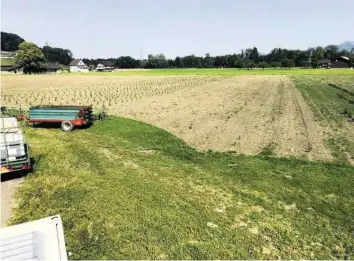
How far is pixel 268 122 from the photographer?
2289cm

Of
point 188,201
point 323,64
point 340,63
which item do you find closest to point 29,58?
point 188,201

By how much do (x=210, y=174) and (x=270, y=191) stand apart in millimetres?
2575

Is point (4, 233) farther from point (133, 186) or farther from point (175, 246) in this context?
point (133, 186)

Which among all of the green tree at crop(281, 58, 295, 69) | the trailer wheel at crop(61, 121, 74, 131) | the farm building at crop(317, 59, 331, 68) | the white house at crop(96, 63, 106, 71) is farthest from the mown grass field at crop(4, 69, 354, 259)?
the white house at crop(96, 63, 106, 71)

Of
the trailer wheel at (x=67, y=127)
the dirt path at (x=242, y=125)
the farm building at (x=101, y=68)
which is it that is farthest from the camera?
the farm building at (x=101, y=68)

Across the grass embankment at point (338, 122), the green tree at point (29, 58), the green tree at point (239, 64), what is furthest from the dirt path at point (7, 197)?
the green tree at point (239, 64)

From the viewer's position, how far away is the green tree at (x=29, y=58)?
11675 cm

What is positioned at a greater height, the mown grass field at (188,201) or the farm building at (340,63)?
the farm building at (340,63)

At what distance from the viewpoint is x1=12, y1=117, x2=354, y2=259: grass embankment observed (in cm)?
794

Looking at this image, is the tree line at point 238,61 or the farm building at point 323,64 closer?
the farm building at point 323,64

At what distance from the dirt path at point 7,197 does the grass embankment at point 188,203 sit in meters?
0.28

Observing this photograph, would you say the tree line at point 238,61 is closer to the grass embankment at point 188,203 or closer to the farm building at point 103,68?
the farm building at point 103,68

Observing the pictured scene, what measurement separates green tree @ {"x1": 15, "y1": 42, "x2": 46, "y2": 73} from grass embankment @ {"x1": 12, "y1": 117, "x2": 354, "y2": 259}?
380 ft

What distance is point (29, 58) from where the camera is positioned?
11738 centimetres
